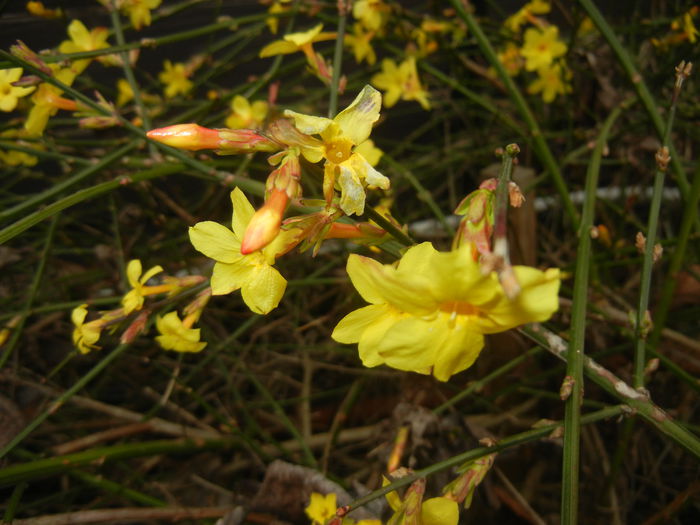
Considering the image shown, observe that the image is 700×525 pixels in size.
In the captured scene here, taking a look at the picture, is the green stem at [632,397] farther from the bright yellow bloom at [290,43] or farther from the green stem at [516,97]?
the bright yellow bloom at [290,43]

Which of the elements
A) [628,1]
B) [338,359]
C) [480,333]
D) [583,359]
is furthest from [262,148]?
[628,1]

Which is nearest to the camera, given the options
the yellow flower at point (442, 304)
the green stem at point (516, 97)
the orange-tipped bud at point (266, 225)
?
the yellow flower at point (442, 304)

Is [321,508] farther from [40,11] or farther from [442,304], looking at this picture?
[40,11]

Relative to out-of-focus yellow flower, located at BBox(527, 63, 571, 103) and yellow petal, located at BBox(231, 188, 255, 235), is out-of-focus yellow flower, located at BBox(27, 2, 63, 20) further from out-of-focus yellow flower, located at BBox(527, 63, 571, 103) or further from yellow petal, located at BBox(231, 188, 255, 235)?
out-of-focus yellow flower, located at BBox(527, 63, 571, 103)

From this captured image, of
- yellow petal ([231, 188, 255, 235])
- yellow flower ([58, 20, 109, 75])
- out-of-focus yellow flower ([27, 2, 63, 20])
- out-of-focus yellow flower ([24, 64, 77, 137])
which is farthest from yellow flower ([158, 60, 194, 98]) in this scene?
yellow petal ([231, 188, 255, 235])

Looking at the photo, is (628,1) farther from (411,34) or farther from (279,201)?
(279,201)

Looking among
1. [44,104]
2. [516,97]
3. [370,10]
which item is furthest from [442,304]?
[370,10]

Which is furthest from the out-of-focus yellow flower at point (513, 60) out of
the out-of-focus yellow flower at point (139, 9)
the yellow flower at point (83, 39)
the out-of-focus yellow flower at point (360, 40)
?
the yellow flower at point (83, 39)
